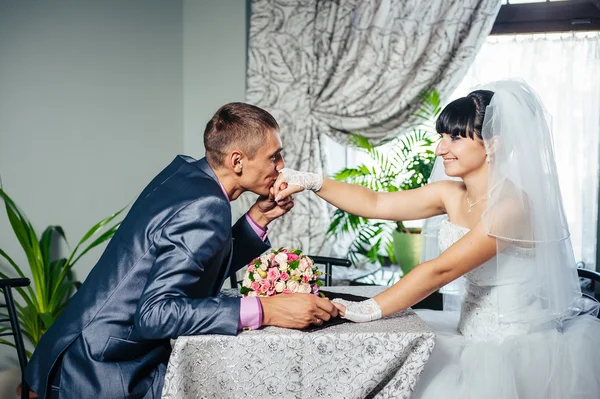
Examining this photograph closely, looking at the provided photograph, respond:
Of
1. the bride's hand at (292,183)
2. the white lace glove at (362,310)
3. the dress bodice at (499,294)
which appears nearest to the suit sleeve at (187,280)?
the white lace glove at (362,310)

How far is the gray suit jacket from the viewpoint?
1.95m

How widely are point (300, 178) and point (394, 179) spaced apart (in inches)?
68.2

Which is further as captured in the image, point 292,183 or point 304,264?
point 292,183

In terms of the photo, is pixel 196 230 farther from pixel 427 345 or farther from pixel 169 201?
pixel 427 345

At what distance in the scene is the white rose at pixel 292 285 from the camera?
221cm

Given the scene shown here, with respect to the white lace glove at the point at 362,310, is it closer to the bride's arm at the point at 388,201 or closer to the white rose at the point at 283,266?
the white rose at the point at 283,266

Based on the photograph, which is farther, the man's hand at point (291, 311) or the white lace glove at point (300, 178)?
the white lace glove at point (300, 178)

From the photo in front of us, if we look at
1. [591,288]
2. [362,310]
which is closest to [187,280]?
[362,310]

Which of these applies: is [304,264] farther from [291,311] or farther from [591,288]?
[591,288]

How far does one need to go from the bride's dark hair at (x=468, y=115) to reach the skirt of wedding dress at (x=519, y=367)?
0.83 meters

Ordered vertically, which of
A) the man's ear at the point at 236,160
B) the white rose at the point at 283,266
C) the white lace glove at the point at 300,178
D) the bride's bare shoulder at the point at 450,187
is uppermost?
the man's ear at the point at 236,160

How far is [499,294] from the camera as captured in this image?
8.59 feet

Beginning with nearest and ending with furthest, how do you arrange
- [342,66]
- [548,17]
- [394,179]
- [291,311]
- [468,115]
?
[291,311]
[468,115]
[548,17]
[394,179]
[342,66]

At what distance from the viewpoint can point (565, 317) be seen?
2664 mm
